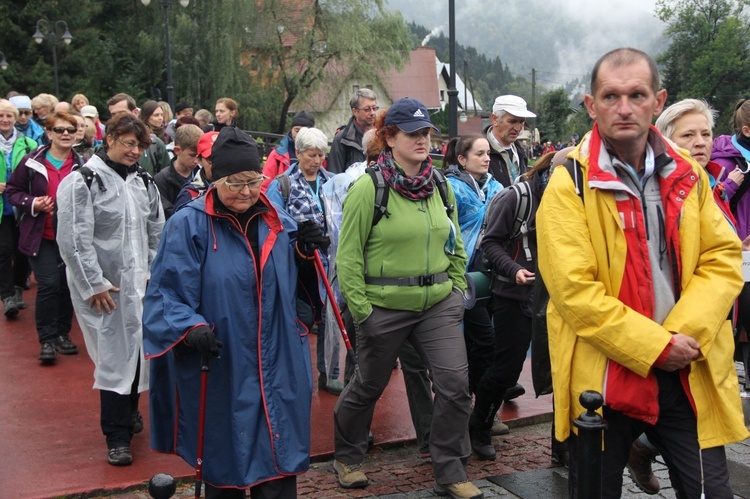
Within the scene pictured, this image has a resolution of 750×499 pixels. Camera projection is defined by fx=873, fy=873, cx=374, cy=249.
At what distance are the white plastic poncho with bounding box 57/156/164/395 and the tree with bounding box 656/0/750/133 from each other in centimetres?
6954

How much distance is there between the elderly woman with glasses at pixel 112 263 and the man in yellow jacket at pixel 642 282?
313cm

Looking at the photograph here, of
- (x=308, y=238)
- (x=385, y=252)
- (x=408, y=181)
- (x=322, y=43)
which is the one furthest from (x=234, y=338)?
(x=322, y=43)

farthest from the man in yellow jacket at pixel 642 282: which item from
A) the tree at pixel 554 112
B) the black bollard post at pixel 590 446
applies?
the tree at pixel 554 112

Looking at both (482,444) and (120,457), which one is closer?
(120,457)

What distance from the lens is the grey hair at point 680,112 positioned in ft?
16.5

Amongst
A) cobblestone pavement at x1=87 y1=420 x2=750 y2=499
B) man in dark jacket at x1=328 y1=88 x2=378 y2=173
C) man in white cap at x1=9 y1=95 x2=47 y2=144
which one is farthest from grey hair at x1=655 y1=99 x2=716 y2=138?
man in white cap at x1=9 y1=95 x2=47 y2=144

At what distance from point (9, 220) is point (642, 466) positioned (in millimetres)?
7203

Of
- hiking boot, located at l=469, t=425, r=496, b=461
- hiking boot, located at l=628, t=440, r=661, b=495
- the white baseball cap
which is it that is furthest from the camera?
the white baseball cap

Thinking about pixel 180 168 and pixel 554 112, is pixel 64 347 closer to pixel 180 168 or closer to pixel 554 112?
pixel 180 168

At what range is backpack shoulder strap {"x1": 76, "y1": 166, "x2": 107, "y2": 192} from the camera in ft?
17.8

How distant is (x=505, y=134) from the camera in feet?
22.3

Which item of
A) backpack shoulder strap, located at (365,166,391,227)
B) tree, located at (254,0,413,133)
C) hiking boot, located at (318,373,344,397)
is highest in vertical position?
tree, located at (254,0,413,133)

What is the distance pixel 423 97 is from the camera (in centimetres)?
8131

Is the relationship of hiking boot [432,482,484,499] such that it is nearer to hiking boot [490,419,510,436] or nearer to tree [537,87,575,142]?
hiking boot [490,419,510,436]
